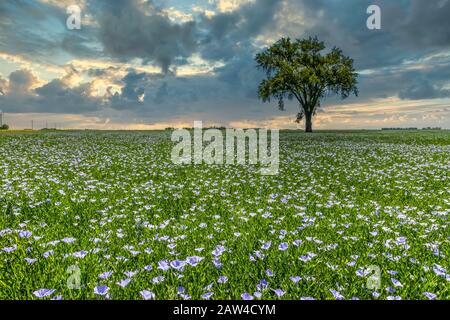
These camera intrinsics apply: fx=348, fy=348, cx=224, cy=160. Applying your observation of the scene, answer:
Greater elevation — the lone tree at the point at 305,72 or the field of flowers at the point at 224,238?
the lone tree at the point at 305,72

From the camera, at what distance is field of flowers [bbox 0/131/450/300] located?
3.99m

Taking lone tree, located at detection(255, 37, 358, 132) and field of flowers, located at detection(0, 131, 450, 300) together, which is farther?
lone tree, located at detection(255, 37, 358, 132)

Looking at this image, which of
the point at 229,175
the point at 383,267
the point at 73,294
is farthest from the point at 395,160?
the point at 73,294

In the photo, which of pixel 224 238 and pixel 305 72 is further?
pixel 305 72

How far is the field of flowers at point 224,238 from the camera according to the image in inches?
157

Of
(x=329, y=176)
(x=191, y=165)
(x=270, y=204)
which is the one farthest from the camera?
(x=191, y=165)

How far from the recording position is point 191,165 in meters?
16.2

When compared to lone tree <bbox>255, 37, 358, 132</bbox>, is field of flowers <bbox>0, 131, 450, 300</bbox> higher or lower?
lower

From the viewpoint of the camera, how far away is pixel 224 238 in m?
5.84

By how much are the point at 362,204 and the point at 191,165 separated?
29.8 feet

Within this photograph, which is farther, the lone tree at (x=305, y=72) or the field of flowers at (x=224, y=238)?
the lone tree at (x=305, y=72)

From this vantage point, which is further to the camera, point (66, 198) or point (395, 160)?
point (395, 160)
